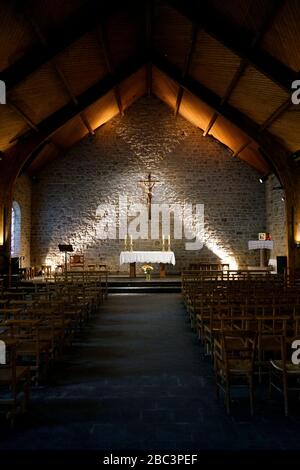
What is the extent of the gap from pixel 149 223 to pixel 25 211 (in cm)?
520

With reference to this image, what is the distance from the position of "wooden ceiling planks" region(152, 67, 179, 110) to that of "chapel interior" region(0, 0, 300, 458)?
11 cm

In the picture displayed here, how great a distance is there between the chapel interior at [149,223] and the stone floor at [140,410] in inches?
1.0

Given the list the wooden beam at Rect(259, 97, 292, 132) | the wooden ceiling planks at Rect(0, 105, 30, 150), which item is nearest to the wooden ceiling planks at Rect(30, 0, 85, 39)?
the wooden ceiling planks at Rect(0, 105, 30, 150)

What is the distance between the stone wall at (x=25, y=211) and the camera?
16.7 metres

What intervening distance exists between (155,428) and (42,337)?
2.44 meters

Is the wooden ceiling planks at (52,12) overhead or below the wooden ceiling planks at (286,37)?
overhead

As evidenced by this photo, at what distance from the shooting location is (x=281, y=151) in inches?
541

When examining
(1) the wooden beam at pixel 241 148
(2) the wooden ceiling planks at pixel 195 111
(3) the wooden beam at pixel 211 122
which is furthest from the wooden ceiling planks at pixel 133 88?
(1) the wooden beam at pixel 241 148

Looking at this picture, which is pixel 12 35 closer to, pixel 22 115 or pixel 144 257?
pixel 22 115

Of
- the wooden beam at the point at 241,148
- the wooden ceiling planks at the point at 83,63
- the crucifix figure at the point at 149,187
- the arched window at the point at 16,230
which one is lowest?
the arched window at the point at 16,230

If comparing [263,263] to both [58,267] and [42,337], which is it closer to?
[58,267]

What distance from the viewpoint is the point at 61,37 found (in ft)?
34.2

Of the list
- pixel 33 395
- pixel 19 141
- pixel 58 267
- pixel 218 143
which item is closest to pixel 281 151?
pixel 218 143

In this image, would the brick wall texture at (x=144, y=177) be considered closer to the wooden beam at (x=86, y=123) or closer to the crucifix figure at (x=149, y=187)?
the crucifix figure at (x=149, y=187)
